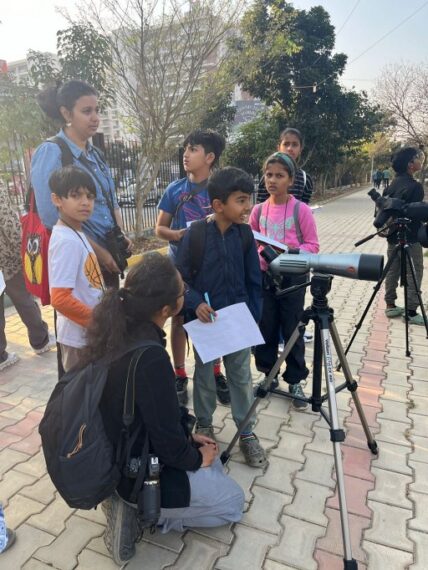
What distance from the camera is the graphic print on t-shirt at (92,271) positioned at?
2043 millimetres

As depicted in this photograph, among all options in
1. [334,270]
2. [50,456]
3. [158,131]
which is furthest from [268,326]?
[158,131]

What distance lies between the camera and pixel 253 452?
2.22 meters

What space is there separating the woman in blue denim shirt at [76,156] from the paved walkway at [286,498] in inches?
45.9

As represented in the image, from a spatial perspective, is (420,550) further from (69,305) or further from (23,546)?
(69,305)

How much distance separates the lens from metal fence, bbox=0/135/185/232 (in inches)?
228

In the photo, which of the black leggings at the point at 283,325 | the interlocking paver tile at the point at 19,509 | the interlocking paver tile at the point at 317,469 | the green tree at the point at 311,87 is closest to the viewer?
the interlocking paver tile at the point at 19,509

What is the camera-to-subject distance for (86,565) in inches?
65.1

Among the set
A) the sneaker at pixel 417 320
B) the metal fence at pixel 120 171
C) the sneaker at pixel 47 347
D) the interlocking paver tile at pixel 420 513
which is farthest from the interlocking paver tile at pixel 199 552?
the metal fence at pixel 120 171

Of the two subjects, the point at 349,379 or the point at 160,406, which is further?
the point at 349,379

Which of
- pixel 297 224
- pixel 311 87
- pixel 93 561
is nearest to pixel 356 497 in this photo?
pixel 93 561

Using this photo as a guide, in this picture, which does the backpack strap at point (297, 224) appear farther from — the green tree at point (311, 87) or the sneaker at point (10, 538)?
the green tree at point (311, 87)

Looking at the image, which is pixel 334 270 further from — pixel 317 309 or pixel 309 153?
pixel 309 153

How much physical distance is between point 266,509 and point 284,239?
1508mm

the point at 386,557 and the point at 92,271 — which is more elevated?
the point at 92,271
